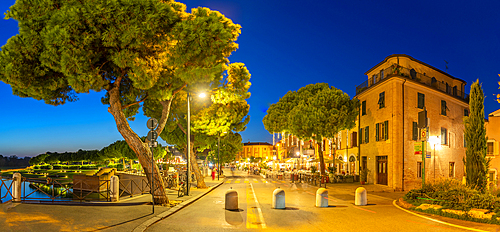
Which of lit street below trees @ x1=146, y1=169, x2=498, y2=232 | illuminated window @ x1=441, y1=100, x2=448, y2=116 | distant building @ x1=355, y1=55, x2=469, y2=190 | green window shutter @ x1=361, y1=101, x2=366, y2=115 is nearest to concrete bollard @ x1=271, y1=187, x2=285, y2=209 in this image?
lit street below trees @ x1=146, y1=169, x2=498, y2=232

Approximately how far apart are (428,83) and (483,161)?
16.9 m

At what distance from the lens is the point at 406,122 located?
25719mm

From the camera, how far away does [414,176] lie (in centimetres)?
2586

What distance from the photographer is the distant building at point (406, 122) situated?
2550 cm

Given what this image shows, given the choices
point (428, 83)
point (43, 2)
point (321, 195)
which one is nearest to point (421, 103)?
point (428, 83)

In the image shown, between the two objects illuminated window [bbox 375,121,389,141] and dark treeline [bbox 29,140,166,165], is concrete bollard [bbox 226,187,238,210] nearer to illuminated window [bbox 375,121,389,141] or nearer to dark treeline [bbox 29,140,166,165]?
illuminated window [bbox 375,121,389,141]

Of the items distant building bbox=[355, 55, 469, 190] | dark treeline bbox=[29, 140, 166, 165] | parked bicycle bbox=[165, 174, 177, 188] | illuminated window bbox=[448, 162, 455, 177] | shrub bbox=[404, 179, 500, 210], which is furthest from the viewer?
dark treeline bbox=[29, 140, 166, 165]

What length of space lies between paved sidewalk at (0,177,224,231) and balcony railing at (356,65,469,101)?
21150 mm

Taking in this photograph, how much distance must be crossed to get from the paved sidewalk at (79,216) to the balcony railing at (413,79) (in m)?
21.1

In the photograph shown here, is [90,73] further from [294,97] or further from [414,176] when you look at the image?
[294,97]

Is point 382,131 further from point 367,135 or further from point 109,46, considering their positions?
point 109,46

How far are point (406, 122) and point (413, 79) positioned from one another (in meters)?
3.99

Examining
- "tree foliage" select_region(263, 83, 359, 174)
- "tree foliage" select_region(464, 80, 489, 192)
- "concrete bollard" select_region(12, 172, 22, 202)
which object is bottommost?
"concrete bollard" select_region(12, 172, 22, 202)

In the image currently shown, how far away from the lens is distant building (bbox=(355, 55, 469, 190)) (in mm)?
25500
